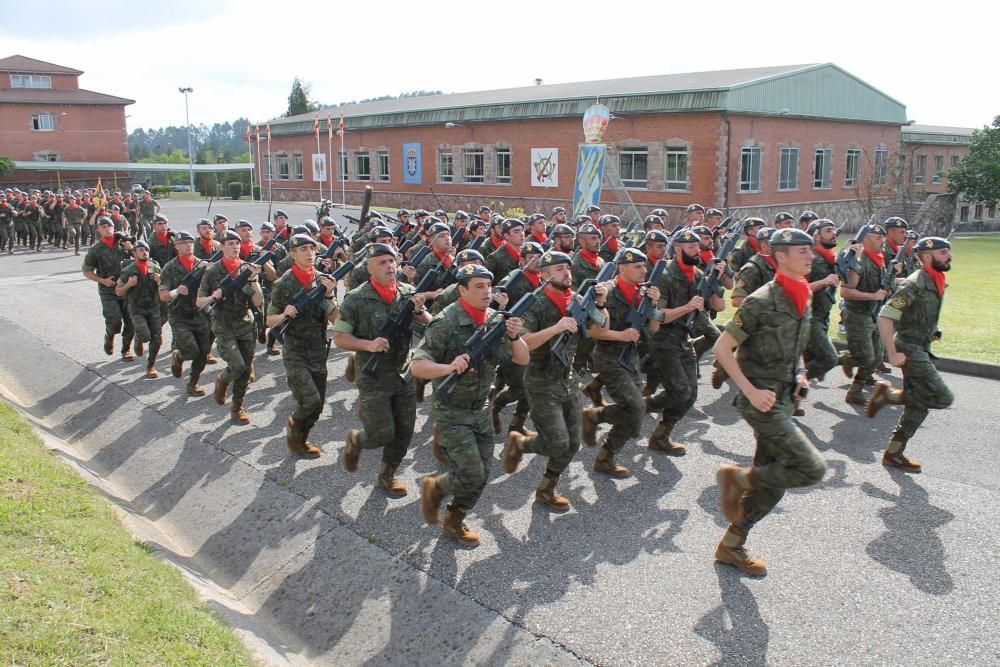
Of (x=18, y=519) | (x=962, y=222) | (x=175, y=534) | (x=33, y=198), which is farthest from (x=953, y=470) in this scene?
(x=962, y=222)

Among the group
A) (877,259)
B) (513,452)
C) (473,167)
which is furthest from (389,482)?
(473,167)

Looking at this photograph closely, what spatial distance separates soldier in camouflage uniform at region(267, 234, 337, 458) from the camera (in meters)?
7.61

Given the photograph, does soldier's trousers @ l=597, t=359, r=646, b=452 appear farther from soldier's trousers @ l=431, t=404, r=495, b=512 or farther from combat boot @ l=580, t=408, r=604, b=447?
soldier's trousers @ l=431, t=404, r=495, b=512

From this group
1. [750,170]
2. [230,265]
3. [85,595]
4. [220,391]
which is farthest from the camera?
[750,170]

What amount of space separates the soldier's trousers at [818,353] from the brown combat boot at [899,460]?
A: 68.2 inches

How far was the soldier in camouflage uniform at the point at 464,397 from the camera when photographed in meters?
5.75

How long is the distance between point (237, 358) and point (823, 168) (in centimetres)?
3227

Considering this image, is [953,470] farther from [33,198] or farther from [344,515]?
[33,198]

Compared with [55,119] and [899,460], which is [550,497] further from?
[55,119]

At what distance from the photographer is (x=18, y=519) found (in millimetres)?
5398

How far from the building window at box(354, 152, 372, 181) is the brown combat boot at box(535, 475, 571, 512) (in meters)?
39.6

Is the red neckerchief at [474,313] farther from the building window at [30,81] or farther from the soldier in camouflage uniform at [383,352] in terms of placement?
the building window at [30,81]

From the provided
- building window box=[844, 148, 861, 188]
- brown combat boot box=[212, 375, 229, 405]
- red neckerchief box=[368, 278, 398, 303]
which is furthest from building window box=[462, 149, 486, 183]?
red neckerchief box=[368, 278, 398, 303]

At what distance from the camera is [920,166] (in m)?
42.8
